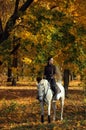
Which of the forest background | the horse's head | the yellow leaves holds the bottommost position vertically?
the horse's head

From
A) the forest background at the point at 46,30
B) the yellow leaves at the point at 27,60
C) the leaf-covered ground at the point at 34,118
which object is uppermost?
the forest background at the point at 46,30

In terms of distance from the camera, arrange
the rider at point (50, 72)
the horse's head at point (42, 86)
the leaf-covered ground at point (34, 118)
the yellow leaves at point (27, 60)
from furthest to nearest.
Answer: the yellow leaves at point (27, 60) → the rider at point (50, 72) → the horse's head at point (42, 86) → the leaf-covered ground at point (34, 118)

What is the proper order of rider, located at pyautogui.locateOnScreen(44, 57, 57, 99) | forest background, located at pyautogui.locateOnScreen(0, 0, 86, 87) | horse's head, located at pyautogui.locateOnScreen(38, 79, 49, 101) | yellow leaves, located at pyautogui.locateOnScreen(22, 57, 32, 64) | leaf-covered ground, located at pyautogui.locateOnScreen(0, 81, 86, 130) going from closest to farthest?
1. leaf-covered ground, located at pyautogui.locateOnScreen(0, 81, 86, 130)
2. horse's head, located at pyautogui.locateOnScreen(38, 79, 49, 101)
3. rider, located at pyautogui.locateOnScreen(44, 57, 57, 99)
4. forest background, located at pyautogui.locateOnScreen(0, 0, 86, 87)
5. yellow leaves, located at pyautogui.locateOnScreen(22, 57, 32, 64)

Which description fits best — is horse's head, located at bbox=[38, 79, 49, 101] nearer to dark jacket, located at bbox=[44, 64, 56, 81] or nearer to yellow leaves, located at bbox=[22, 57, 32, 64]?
dark jacket, located at bbox=[44, 64, 56, 81]

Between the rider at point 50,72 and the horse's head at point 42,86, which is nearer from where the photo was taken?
the horse's head at point 42,86

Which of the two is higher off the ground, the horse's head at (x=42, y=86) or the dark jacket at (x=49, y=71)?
the dark jacket at (x=49, y=71)

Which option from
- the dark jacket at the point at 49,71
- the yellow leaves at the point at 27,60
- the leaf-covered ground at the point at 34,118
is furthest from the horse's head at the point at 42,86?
the yellow leaves at the point at 27,60

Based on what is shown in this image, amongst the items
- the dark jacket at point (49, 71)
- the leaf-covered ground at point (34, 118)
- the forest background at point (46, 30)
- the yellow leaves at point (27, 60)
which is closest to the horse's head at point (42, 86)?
the dark jacket at point (49, 71)

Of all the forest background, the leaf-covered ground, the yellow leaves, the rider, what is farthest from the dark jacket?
the yellow leaves

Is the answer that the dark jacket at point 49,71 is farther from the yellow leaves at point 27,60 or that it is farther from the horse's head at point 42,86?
the yellow leaves at point 27,60

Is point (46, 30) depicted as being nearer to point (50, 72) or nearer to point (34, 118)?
point (50, 72)

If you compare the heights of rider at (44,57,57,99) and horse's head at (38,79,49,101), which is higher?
rider at (44,57,57,99)

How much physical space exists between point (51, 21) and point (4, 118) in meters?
5.27

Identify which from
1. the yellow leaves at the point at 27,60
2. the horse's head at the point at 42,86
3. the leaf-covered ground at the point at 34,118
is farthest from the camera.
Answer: the yellow leaves at the point at 27,60
